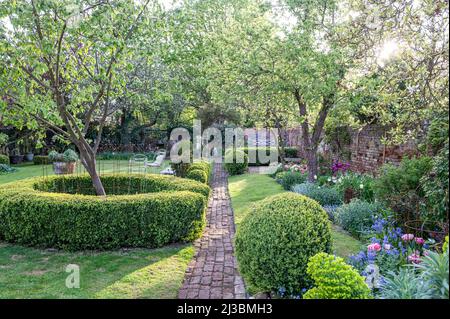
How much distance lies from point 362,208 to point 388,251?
2479 millimetres

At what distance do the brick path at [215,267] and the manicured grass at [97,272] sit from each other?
0.16 metres

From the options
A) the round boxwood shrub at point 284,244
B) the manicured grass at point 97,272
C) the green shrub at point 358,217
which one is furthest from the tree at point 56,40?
the green shrub at point 358,217

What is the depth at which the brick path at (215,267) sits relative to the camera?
4.25m

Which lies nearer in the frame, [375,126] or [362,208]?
[362,208]

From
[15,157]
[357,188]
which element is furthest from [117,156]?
[357,188]

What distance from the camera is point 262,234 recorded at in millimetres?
4039

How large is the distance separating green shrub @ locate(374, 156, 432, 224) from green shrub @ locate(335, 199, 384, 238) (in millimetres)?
318

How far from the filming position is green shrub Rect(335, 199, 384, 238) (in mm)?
6343

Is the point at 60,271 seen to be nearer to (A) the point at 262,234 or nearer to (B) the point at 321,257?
(A) the point at 262,234

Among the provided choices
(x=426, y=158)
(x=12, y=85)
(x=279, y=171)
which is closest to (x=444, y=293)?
(x=426, y=158)

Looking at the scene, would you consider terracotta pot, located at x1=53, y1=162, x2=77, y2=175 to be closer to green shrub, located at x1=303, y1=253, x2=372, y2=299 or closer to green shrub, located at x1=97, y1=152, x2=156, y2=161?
green shrub, located at x1=97, y1=152, x2=156, y2=161

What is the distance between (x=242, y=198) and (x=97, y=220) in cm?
530

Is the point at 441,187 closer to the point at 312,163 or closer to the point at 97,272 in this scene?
the point at 97,272

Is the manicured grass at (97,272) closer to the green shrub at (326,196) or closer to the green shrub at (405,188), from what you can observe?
the green shrub at (405,188)
